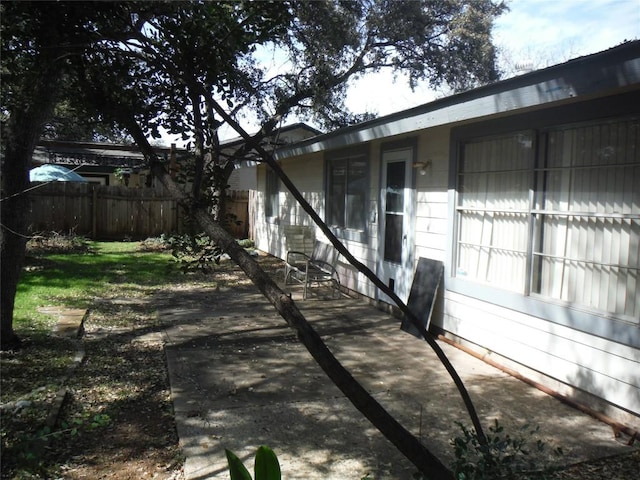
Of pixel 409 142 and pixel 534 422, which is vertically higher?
pixel 409 142

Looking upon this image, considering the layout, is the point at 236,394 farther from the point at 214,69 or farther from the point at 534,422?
the point at 214,69

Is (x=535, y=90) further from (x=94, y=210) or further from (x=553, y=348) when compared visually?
(x=94, y=210)

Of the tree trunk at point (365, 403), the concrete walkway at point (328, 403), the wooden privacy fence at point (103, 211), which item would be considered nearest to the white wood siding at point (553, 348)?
the concrete walkway at point (328, 403)

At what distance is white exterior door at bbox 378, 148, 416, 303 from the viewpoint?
22.4 ft

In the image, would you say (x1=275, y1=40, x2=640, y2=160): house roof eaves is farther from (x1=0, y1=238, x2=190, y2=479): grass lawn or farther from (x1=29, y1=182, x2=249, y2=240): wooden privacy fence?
(x1=29, y1=182, x2=249, y2=240): wooden privacy fence

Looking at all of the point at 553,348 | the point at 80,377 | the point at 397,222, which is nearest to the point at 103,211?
the point at 397,222

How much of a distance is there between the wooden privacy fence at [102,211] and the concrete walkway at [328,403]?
11.0 metres

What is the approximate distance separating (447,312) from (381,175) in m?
2.45

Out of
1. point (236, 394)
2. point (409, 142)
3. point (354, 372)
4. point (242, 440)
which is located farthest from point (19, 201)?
point (409, 142)

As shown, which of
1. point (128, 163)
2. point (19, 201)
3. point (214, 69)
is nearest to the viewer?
point (214, 69)

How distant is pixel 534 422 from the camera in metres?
3.92

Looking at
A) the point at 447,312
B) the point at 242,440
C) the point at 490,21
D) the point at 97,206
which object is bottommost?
the point at 242,440

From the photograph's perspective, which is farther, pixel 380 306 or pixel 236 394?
pixel 380 306

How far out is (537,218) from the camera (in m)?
4.74
